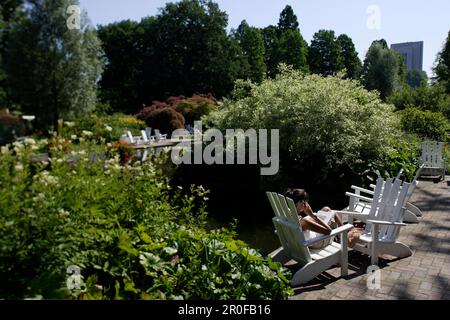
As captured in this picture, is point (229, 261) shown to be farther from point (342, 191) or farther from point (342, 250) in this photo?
point (342, 191)

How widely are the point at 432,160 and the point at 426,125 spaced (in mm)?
6119

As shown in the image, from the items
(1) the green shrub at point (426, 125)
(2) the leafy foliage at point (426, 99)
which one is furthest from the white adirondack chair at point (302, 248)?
(2) the leafy foliage at point (426, 99)

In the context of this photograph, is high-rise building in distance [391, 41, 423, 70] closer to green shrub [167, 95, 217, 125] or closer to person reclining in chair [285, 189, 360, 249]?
green shrub [167, 95, 217, 125]

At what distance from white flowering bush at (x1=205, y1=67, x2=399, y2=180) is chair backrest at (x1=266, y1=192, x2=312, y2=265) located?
17.7ft

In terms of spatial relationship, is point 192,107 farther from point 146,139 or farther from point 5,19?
point 5,19

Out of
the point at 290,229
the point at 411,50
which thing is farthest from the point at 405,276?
the point at 411,50

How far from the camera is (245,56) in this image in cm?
4212

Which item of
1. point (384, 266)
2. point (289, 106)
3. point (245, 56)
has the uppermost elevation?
point (245, 56)

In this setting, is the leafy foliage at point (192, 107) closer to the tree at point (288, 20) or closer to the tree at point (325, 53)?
the tree at point (288, 20)

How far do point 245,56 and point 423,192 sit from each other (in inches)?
1367

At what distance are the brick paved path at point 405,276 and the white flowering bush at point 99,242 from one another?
2.44ft

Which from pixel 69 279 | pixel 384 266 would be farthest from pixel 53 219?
pixel 384 266

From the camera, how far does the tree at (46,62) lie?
2212 centimetres

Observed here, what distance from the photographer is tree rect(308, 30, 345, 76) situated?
4962 cm
